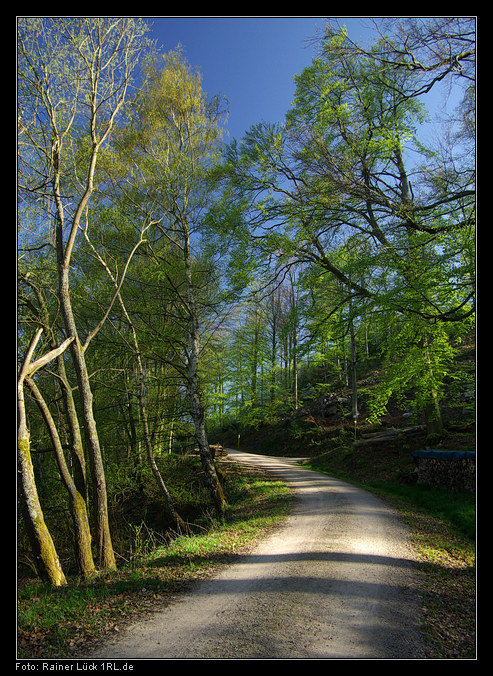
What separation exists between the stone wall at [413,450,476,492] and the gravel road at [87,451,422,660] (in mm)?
3393

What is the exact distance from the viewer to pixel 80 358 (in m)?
7.24

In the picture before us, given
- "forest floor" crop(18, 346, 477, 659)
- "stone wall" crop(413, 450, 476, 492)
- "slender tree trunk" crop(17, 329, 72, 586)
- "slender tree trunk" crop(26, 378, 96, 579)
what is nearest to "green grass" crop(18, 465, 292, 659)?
"forest floor" crop(18, 346, 477, 659)

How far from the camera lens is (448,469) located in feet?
30.5

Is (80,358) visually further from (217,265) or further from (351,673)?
(351,673)

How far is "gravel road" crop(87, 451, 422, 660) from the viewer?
3080mm

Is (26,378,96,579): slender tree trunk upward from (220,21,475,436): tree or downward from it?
downward

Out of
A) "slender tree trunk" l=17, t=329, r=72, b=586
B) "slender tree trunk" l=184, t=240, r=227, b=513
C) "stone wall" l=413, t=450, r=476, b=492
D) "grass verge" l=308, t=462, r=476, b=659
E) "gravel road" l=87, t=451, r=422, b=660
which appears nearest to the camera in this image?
"gravel road" l=87, t=451, r=422, b=660

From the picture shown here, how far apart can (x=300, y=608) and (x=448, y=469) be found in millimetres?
7417

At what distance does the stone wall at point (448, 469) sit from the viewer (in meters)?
8.75

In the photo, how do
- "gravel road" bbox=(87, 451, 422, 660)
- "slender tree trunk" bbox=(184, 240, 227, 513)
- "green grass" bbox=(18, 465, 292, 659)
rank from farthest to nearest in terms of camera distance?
"slender tree trunk" bbox=(184, 240, 227, 513) → "green grass" bbox=(18, 465, 292, 659) → "gravel road" bbox=(87, 451, 422, 660)

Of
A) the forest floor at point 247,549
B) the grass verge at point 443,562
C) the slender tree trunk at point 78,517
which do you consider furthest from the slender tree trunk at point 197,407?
the grass verge at point 443,562

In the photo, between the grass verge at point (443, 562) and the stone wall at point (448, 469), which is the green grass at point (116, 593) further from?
the stone wall at point (448, 469)

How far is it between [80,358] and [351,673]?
21.9 feet

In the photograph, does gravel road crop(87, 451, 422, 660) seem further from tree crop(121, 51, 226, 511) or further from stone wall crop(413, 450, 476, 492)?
tree crop(121, 51, 226, 511)
